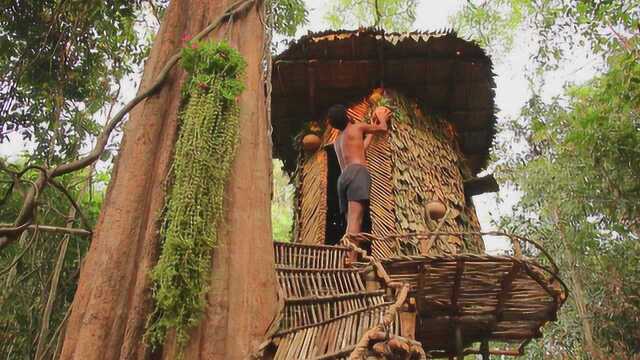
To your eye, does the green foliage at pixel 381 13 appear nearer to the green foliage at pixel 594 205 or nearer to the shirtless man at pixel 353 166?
the green foliage at pixel 594 205

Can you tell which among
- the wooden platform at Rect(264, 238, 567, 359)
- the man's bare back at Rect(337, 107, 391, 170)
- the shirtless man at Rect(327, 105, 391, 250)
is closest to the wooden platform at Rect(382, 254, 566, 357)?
the wooden platform at Rect(264, 238, 567, 359)

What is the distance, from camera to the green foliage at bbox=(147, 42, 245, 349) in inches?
108

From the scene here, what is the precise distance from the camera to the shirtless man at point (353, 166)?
6617mm

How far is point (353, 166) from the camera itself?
678cm

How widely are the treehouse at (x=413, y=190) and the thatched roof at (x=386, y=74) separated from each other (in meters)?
0.02

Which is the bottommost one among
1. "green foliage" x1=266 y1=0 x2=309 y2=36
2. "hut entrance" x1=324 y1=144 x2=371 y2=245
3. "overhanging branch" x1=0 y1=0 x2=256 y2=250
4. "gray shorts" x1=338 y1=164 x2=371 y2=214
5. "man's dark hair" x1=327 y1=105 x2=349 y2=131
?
"overhanging branch" x1=0 y1=0 x2=256 y2=250

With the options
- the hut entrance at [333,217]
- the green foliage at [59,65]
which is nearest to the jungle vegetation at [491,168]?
the green foliage at [59,65]

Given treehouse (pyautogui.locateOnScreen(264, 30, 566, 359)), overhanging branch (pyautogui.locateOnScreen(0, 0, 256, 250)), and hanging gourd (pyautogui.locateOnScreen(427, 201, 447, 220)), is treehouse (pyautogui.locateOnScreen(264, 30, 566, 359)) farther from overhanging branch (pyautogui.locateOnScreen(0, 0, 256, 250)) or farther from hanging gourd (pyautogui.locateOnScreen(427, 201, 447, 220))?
overhanging branch (pyautogui.locateOnScreen(0, 0, 256, 250))

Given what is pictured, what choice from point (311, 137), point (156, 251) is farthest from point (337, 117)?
point (156, 251)

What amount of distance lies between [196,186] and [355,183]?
3.78 metres

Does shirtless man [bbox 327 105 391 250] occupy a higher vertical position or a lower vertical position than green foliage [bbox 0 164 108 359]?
higher

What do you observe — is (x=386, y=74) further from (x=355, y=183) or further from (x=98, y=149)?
(x=98, y=149)

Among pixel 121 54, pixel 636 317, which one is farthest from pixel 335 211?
pixel 636 317

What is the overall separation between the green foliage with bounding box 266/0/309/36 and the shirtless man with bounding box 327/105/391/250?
9.67 feet
